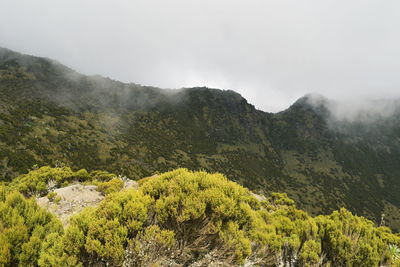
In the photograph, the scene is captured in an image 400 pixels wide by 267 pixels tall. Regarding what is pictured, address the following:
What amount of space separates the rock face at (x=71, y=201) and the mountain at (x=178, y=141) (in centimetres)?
2804

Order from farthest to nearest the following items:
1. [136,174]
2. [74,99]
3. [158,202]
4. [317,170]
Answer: [317,170]
[74,99]
[136,174]
[158,202]

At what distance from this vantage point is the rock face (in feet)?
41.7

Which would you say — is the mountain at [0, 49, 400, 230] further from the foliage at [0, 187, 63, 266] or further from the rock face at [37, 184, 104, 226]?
the foliage at [0, 187, 63, 266]

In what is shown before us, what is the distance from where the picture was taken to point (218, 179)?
20.6ft

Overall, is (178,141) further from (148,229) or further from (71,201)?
(148,229)

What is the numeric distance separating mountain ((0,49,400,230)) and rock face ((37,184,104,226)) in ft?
92.0

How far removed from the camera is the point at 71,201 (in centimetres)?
1391

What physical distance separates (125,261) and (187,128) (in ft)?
Answer: 453

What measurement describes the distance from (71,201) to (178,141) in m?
109

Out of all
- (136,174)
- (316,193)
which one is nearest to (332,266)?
(136,174)

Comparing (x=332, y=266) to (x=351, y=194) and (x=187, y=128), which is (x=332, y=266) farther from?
(x=351, y=194)

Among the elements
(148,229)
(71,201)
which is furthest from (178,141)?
(148,229)

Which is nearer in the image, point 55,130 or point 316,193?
point 55,130

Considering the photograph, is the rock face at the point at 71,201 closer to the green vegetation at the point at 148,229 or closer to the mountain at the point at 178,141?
the green vegetation at the point at 148,229
